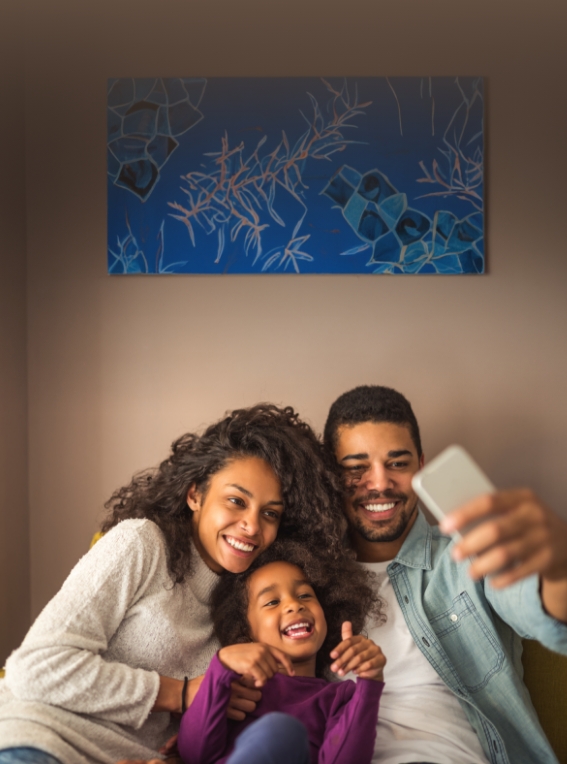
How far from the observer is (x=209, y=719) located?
1507mm

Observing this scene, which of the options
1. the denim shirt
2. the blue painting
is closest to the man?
the denim shirt

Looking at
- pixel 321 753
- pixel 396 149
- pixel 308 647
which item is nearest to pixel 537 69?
pixel 396 149

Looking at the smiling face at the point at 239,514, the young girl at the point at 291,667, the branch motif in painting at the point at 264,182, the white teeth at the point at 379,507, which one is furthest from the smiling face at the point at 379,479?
the branch motif in painting at the point at 264,182

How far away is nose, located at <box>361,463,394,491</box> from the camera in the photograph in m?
1.92

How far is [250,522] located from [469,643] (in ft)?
2.05

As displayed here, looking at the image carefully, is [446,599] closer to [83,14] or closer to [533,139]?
[533,139]

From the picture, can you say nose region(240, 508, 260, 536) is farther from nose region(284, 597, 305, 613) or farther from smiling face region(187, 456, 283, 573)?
nose region(284, 597, 305, 613)

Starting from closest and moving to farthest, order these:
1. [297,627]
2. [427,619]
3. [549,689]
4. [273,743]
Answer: [273,743], [297,627], [427,619], [549,689]

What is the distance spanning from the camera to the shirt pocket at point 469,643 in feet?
5.81

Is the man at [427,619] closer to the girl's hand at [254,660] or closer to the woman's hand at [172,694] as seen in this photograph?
the girl's hand at [254,660]

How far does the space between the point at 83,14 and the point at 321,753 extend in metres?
2.36

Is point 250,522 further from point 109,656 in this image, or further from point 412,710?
point 412,710

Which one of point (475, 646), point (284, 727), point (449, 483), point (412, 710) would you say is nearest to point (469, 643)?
point (475, 646)

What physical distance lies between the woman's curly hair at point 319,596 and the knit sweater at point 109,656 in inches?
2.3
